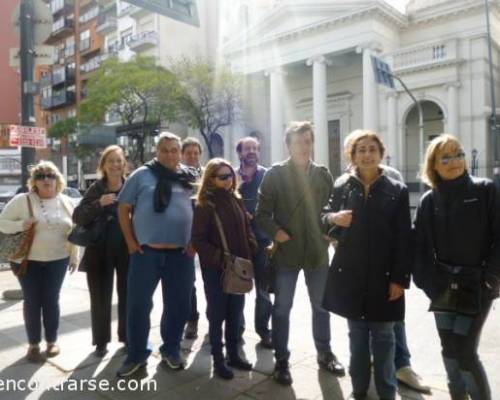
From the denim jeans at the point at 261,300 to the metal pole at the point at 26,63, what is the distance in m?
4.89

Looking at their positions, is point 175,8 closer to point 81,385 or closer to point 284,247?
point 284,247

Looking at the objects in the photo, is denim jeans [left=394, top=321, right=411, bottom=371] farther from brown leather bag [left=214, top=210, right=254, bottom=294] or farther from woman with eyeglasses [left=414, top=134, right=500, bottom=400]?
brown leather bag [left=214, top=210, right=254, bottom=294]

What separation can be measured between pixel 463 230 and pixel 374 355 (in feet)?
3.30

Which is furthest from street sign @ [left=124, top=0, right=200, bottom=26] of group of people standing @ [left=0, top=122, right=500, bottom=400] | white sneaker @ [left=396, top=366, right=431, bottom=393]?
white sneaker @ [left=396, top=366, right=431, bottom=393]

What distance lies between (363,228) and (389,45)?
97.3 ft

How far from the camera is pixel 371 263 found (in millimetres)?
3068

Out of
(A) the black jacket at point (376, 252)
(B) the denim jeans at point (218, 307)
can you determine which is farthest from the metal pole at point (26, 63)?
(A) the black jacket at point (376, 252)

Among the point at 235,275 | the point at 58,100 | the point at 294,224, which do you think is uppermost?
the point at 58,100

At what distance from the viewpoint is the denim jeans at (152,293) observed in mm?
3863

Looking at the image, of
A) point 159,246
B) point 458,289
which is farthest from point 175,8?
point 458,289

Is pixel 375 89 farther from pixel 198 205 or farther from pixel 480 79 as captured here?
pixel 198 205

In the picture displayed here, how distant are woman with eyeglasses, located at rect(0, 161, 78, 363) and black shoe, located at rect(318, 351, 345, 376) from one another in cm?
242

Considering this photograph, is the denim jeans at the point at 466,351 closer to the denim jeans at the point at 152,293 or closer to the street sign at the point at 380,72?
the denim jeans at the point at 152,293

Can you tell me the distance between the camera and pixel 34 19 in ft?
24.2
